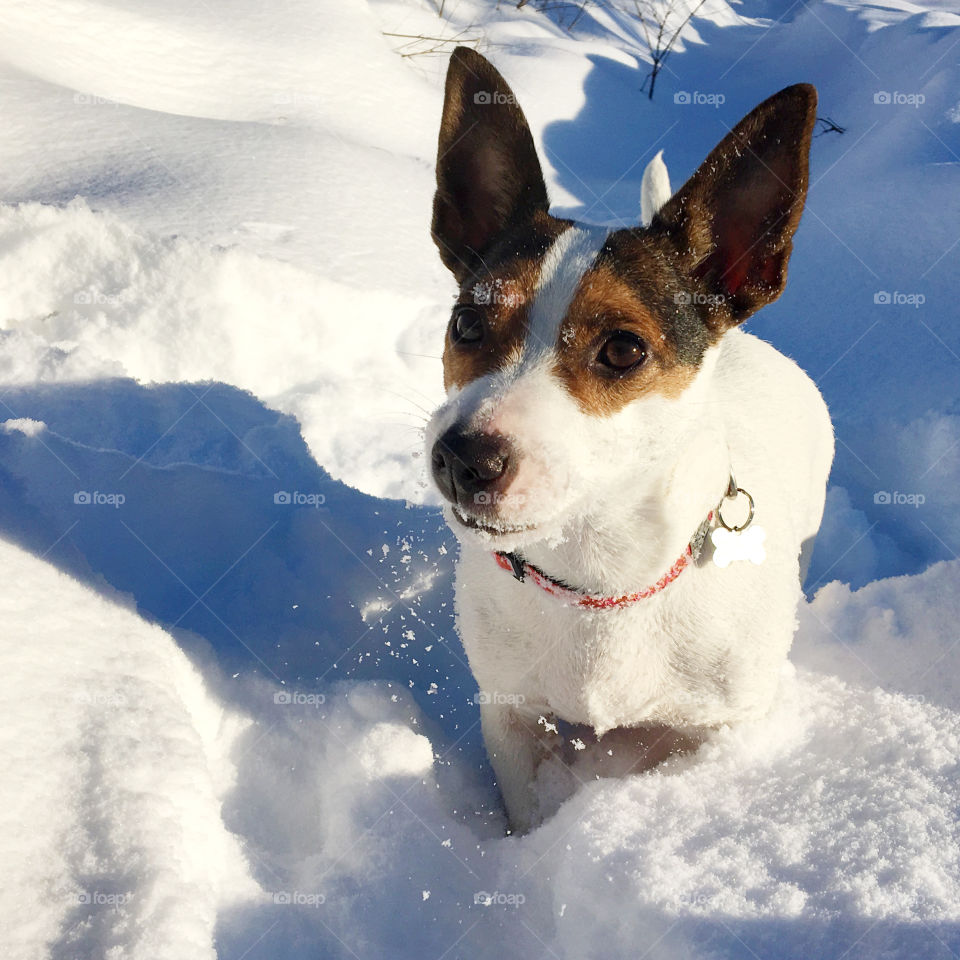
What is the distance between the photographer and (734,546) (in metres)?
2.16

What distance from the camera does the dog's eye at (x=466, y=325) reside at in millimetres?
1934

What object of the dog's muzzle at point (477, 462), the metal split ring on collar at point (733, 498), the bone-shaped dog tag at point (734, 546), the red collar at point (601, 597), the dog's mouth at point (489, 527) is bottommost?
the red collar at point (601, 597)

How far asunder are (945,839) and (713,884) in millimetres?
510

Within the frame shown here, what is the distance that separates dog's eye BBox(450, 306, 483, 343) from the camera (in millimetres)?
1934

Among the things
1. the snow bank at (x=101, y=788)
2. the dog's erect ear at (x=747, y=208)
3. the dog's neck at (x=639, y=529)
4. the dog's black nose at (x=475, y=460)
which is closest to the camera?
the dog's black nose at (x=475, y=460)

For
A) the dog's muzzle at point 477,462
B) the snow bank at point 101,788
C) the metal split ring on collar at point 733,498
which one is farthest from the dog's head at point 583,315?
the snow bank at point 101,788

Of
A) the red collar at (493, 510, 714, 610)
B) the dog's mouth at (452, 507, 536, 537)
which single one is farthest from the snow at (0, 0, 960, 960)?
the dog's mouth at (452, 507, 536, 537)

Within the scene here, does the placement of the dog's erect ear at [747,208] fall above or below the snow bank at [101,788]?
above

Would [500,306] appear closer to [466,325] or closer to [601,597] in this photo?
[466,325]

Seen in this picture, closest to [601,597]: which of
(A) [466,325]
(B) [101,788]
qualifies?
(A) [466,325]

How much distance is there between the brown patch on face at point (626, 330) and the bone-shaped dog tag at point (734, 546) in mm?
438

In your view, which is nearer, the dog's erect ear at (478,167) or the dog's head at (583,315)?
the dog's head at (583,315)

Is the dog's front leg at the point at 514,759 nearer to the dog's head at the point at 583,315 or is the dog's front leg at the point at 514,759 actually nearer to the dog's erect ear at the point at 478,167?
A: the dog's head at the point at 583,315

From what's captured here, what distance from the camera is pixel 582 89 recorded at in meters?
6.81
